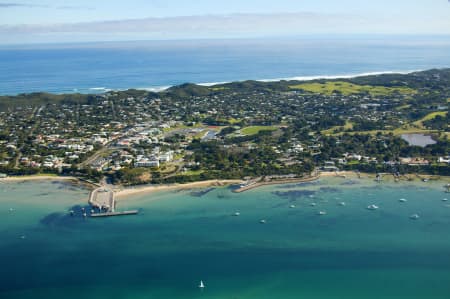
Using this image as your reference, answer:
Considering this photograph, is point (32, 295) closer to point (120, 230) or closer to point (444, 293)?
point (120, 230)

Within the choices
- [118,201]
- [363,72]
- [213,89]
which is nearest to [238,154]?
[118,201]

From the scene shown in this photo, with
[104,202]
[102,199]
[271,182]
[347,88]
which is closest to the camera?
[104,202]

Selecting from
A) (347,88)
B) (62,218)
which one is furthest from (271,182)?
(347,88)

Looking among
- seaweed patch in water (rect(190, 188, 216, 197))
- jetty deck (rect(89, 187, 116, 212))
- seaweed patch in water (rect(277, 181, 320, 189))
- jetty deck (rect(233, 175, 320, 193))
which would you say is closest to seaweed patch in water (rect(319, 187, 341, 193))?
seaweed patch in water (rect(277, 181, 320, 189))

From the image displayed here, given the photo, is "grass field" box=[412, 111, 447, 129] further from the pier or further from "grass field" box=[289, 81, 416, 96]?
the pier

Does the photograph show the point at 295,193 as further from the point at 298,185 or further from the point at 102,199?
the point at 102,199

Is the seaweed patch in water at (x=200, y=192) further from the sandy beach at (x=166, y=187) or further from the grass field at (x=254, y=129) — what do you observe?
the grass field at (x=254, y=129)

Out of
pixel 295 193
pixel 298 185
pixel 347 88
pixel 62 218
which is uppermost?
pixel 347 88
